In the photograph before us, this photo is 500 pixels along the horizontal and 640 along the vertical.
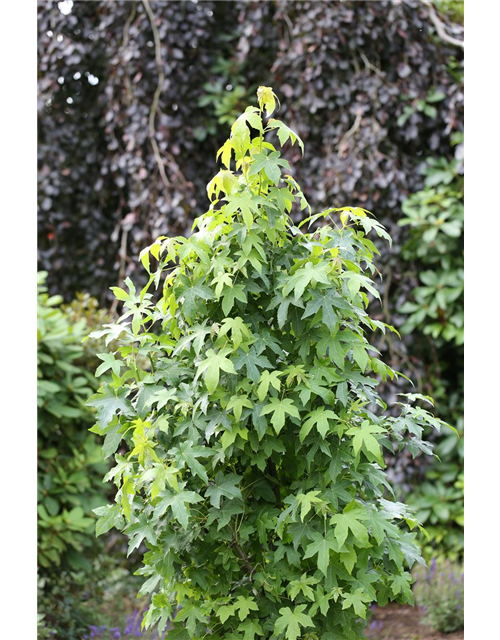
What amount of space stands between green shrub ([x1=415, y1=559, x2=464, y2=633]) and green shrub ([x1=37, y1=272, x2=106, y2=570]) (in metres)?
1.70

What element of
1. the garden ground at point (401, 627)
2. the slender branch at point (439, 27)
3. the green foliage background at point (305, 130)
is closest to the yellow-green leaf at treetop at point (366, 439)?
the garden ground at point (401, 627)

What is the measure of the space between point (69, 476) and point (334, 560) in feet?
6.67

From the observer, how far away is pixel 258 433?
4.95 feet

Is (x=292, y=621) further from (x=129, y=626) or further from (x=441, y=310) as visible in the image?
(x=441, y=310)

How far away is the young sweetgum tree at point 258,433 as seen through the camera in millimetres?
1521

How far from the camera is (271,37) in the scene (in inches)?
168

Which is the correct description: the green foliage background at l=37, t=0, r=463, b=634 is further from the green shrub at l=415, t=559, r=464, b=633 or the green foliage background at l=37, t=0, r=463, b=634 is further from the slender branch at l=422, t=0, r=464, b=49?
the green shrub at l=415, t=559, r=464, b=633

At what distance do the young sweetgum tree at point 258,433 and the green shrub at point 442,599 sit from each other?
1.74 m

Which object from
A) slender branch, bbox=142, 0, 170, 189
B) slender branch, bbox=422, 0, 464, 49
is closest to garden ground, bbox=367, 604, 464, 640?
slender branch, bbox=142, 0, 170, 189

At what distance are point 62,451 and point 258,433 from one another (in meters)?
2.06

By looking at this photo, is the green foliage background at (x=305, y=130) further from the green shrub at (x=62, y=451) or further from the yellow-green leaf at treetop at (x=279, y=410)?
the yellow-green leaf at treetop at (x=279, y=410)

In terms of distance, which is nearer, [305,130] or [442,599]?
[442,599]

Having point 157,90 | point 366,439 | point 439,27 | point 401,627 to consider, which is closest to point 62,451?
point 401,627
